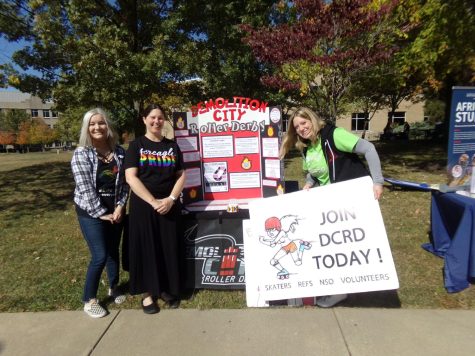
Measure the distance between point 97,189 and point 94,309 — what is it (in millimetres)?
1185

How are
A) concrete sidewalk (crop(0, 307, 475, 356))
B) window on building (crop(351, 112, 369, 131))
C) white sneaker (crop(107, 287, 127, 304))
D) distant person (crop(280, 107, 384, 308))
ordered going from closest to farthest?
1. concrete sidewalk (crop(0, 307, 475, 356))
2. distant person (crop(280, 107, 384, 308))
3. white sneaker (crop(107, 287, 127, 304))
4. window on building (crop(351, 112, 369, 131))

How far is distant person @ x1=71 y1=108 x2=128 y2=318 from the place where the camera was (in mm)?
3350

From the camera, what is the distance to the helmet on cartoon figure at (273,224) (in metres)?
3.53

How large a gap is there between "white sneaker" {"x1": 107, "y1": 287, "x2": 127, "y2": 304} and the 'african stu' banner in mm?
1356

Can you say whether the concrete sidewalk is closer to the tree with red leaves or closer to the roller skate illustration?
the roller skate illustration

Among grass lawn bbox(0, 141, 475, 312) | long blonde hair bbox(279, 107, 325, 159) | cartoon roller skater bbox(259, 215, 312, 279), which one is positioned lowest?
grass lawn bbox(0, 141, 475, 312)

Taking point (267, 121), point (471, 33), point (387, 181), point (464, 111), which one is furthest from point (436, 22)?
point (267, 121)

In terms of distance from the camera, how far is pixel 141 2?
→ 12.1 metres

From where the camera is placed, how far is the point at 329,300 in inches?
143

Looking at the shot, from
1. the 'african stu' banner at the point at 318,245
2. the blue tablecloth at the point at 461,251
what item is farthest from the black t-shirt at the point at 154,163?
the blue tablecloth at the point at 461,251

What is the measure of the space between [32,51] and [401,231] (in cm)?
1143

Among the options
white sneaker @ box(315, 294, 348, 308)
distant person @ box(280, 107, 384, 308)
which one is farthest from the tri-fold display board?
white sneaker @ box(315, 294, 348, 308)

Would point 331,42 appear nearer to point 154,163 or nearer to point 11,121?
point 154,163

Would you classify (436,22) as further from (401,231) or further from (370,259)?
(370,259)
